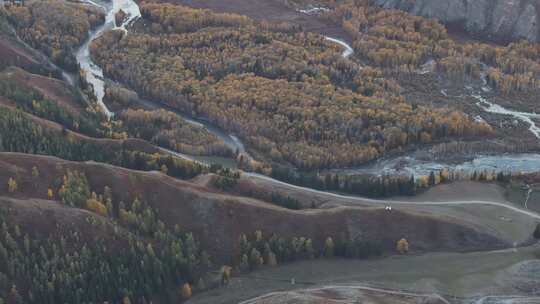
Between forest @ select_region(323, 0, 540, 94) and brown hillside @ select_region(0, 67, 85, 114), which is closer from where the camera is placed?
brown hillside @ select_region(0, 67, 85, 114)

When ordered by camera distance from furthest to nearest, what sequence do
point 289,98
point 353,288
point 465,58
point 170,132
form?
point 465,58
point 289,98
point 170,132
point 353,288

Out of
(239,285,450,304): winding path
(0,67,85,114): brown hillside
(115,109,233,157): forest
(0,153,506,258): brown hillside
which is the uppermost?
(0,67,85,114): brown hillside

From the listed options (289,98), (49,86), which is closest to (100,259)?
(289,98)

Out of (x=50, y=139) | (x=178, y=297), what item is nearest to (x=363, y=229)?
(x=178, y=297)

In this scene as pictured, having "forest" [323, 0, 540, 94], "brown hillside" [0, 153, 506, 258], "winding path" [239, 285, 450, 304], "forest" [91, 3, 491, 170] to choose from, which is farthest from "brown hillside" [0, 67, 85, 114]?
"winding path" [239, 285, 450, 304]

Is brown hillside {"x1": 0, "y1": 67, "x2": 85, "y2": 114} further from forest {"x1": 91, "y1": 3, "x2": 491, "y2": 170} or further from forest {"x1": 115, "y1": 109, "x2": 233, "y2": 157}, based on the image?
forest {"x1": 91, "y1": 3, "x2": 491, "y2": 170}

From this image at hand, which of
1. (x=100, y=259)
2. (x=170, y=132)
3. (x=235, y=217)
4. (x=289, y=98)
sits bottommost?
(x=100, y=259)

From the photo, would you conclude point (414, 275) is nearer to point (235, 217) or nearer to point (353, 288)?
point (353, 288)
